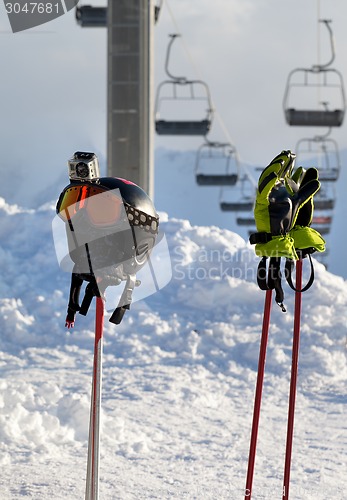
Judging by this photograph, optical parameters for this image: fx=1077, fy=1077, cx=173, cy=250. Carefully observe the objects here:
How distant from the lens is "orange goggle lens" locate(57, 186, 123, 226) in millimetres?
4836

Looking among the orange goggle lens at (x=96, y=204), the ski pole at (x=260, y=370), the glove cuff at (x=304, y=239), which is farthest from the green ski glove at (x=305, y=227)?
the orange goggle lens at (x=96, y=204)

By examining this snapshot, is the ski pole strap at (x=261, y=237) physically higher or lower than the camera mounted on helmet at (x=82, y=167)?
lower

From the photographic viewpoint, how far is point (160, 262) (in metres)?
5.90

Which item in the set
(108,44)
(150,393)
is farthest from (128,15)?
(150,393)

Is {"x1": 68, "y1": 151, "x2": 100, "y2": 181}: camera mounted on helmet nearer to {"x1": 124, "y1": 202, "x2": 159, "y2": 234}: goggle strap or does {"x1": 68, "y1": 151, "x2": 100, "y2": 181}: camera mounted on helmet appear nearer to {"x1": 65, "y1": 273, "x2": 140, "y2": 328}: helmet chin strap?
{"x1": 124, "y1": 202, "x2": 159, "y2": 234}: goggle strap

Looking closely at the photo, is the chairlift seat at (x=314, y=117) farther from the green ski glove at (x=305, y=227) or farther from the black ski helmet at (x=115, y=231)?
the black ski helmet at (x=115, y=231)

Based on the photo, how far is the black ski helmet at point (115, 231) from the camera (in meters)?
4.86

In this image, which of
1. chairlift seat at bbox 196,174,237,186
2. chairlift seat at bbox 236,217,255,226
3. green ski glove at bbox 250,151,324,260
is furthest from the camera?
chairlift seat at bbox 236,217,255,226

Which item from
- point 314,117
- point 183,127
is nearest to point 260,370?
point 314,117

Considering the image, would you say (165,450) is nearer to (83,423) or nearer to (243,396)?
(83,423)

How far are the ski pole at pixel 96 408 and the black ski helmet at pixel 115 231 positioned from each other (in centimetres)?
19

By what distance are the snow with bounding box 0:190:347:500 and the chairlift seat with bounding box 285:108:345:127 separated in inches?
58.9

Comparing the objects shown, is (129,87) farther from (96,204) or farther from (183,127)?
(96,204)

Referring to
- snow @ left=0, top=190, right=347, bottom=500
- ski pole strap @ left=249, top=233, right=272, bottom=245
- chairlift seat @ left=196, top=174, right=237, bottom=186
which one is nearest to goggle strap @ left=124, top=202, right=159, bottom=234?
ski pole strap @ left=249, top=233, right=272, bottom=245
